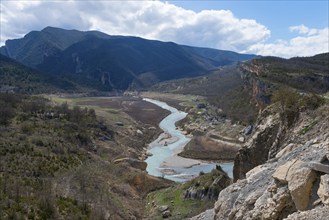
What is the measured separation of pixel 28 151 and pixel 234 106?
10071 centimetres

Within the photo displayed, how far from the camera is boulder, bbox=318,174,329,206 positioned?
17.2 metres

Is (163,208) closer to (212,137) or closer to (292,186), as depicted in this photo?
(292,186)

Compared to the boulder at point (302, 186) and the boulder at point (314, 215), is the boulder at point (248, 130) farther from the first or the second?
the boulder at point (314, 215)

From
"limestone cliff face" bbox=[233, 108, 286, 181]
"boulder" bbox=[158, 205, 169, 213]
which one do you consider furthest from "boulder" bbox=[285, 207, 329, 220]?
"boulder" bbox=[158, 205, 169, 213]

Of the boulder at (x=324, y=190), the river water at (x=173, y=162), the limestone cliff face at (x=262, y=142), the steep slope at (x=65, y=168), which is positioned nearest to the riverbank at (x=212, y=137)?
the river water at (x=173, y=162)

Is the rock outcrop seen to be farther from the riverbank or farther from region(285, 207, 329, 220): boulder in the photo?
the riverbank

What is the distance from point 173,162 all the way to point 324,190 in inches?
Result: 3497

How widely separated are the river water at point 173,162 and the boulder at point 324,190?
6868 centimetres

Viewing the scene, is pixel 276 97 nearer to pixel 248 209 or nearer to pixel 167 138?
pixel 248 209

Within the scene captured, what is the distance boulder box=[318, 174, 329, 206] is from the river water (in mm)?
68679

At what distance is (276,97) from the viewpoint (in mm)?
41625

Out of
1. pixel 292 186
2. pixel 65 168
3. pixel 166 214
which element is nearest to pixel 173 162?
pixel 65 168

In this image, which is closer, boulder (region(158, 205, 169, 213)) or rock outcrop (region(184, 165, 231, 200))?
boulder (region(158, 205, 169, 213))

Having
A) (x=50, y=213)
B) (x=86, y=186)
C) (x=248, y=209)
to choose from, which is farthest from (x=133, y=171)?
(x=248, y=209)
